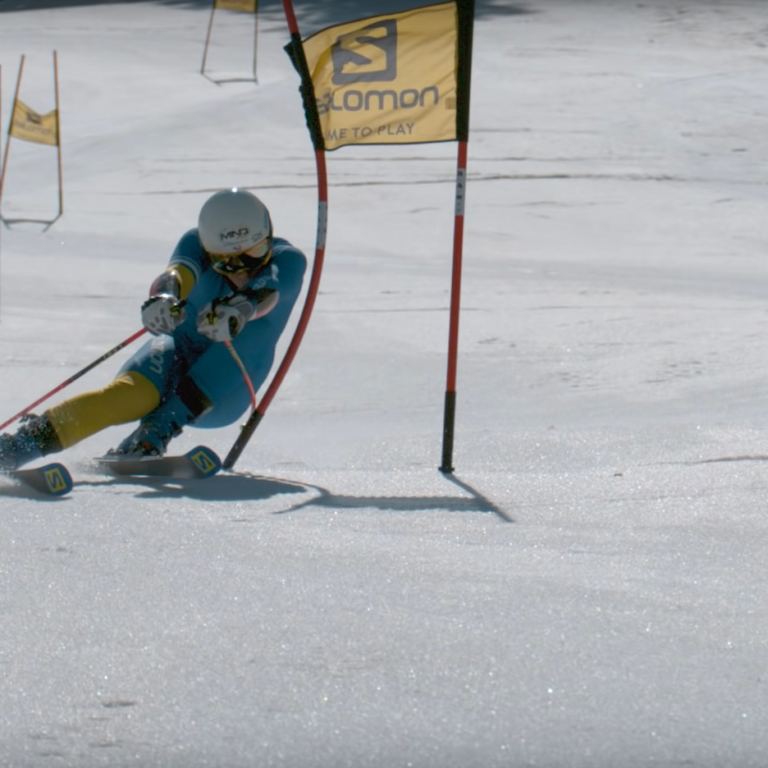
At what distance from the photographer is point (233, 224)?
5.85 meters

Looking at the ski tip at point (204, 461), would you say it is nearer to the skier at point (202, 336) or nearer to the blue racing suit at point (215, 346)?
the skier at point (202, 336)

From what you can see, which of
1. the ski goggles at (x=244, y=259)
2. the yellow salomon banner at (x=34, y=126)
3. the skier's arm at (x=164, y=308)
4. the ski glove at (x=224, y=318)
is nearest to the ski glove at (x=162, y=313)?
the skier's arm at (x=164, y=308)

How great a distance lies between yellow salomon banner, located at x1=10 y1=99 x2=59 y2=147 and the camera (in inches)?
518

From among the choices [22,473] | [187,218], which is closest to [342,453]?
[22,473]

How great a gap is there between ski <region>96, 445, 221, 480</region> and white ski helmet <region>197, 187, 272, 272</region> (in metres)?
0.88

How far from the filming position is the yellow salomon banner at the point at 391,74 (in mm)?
5719

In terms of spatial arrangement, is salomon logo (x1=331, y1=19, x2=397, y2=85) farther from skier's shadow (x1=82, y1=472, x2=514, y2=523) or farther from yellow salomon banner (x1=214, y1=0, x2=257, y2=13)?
yellow salomon banner (x1=214, y1=0, x2=257, y2=13)

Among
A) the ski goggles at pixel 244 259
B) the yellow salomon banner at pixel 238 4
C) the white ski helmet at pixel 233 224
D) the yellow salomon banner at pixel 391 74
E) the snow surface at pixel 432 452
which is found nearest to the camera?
the snow surface at pixel 432 452

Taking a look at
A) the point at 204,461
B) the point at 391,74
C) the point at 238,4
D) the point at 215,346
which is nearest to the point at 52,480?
the point at 204,461

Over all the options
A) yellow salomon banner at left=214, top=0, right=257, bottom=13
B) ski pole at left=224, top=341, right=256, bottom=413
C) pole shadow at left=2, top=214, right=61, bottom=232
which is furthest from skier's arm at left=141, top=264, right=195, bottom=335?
yellow salomon banner at left=214, top=0, right=257, bottom=13

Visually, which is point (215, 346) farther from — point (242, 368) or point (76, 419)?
point (76, 419)

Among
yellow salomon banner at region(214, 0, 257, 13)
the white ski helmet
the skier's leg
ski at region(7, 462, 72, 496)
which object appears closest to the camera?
ski at region(7, 462, 72, 496)

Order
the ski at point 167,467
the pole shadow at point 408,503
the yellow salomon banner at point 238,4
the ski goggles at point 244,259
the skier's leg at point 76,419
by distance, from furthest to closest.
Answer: the yellow salomon banner at point 238,4, the ski goggles at point 244,259, the ski at point 167,467, the skier's leg at point 76,419, the pole shadow at point 408,503

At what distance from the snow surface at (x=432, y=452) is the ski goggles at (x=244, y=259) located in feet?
2.91
